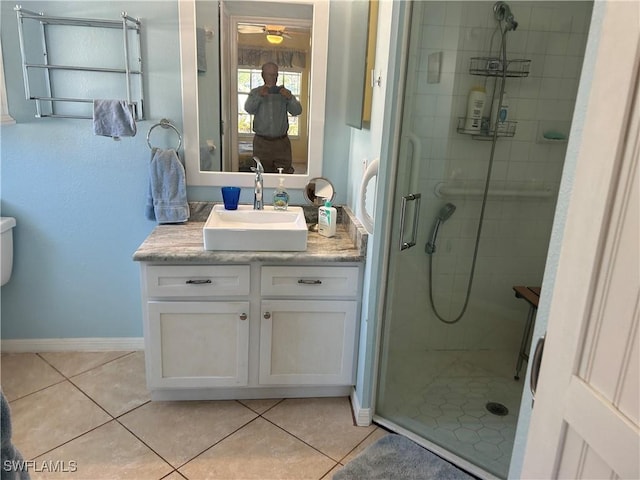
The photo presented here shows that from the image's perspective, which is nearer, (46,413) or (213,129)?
(46,413)

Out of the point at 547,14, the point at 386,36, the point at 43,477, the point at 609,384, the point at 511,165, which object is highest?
the point at 547,14

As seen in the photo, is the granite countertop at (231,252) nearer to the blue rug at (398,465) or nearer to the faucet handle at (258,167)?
the faucet handle at (258,167)

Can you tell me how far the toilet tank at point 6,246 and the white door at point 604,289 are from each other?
2.55 m

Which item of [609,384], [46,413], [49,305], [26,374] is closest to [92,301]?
[49,305]

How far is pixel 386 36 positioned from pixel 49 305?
2.26 m

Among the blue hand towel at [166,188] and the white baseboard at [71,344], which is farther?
the white baseboard at [71,344]

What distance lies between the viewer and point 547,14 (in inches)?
86.0

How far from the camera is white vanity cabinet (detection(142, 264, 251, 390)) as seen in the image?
2111 mm

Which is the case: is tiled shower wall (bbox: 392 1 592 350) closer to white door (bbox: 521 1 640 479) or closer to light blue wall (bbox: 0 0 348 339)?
light blue wall (bbox: 0 0 348 339)

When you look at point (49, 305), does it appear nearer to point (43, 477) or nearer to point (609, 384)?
point (43, 477)

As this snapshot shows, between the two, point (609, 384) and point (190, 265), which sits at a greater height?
point (609, 384)

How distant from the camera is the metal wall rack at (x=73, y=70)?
226 cm

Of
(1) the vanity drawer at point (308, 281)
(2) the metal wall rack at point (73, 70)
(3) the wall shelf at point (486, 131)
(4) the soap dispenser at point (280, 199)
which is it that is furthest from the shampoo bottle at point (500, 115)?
(2) the metal wall rack at point (73, 70)

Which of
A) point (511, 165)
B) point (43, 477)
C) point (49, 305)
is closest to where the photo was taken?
point (43, 477)
